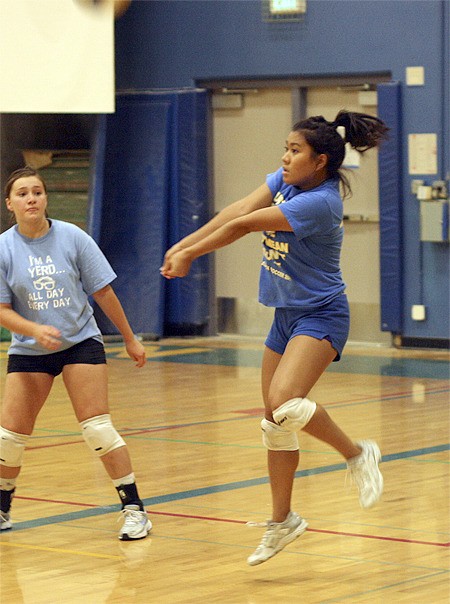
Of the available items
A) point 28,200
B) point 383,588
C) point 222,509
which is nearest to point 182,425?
point 222,509

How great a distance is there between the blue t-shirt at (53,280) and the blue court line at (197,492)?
32.9 inches

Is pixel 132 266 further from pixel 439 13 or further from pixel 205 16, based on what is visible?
pixel 439 13

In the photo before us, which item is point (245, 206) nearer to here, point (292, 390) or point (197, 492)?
point (292, 390)

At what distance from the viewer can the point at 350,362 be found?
39.8 feet

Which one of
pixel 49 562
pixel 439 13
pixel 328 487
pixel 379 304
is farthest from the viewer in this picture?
pixel 379 304

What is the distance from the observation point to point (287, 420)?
4.65 metres

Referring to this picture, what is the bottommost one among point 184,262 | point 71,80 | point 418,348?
point 418,348

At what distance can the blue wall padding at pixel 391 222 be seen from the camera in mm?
12805

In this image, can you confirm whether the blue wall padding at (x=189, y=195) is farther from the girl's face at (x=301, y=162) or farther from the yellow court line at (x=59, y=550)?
the girl's face at (x=301, y=162)

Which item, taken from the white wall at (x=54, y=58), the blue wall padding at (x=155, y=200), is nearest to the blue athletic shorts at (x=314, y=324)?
the white wall at (x=54, y=58)

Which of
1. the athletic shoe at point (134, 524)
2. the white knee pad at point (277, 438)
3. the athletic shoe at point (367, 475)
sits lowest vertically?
the athletic shoe at point (134, 524)

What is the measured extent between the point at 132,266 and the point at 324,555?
9.51 metres

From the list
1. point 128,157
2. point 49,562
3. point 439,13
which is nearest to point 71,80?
point 128,157

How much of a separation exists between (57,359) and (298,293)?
1.12 m
